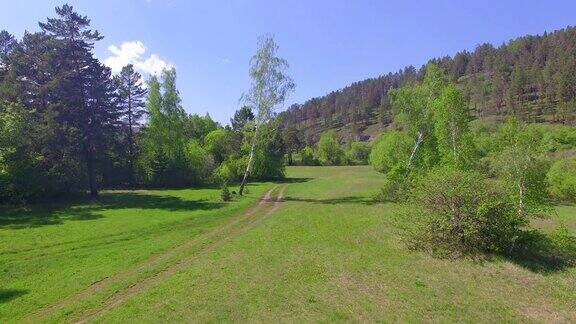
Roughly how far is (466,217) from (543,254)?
5.32m

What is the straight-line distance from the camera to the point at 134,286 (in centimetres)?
1983

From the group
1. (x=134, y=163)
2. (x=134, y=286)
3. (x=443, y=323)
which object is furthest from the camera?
(x=134, y=163)

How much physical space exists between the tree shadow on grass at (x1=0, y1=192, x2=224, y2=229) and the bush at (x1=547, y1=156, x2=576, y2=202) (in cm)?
4362

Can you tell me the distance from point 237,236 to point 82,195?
28812 mm

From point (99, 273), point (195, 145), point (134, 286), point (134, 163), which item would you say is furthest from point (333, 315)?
point (195, 145)

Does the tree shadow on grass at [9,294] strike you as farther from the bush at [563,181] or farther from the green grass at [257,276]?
the bush at [563,181]

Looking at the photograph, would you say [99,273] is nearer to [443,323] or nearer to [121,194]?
[443,323]

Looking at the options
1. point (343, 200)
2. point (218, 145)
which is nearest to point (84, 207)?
point (343, 200)

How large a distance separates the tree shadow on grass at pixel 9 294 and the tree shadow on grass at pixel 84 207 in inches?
594

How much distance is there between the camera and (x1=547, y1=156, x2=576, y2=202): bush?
55000mm

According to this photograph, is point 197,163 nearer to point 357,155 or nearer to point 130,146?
point 130,146

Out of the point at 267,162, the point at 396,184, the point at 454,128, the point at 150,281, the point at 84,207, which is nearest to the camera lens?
the point at 150,281

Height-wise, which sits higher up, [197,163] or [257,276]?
[197,163]

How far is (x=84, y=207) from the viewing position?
42.4 meters
